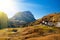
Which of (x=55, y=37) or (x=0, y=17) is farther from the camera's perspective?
(x=0, y=17)

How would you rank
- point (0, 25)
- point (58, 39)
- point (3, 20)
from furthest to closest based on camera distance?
point (3, 20), point (0, 25), point (58, 39)

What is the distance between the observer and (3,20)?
157250 mm

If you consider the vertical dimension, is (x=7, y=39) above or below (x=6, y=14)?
below

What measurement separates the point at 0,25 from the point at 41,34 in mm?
85901

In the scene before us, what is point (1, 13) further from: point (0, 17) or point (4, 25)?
point (4, 25)

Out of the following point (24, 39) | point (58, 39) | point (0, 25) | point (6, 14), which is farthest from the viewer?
point (6, 14)

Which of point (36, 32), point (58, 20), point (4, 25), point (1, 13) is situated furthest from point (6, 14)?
point (36, 32)

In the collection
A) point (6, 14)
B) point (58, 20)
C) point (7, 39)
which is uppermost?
point (6, 14)

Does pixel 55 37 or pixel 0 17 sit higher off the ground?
pixel 0 17

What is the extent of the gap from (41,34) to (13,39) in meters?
12.7

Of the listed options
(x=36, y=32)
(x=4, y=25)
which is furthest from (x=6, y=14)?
(x=36, y=32)

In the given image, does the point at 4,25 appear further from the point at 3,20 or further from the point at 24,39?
the point at 24,39

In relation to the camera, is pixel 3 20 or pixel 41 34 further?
pixel 3 20

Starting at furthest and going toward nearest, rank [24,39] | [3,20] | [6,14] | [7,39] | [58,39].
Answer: [6,14]
[3,20]
[7,39]
[24,39]
[58,39]
